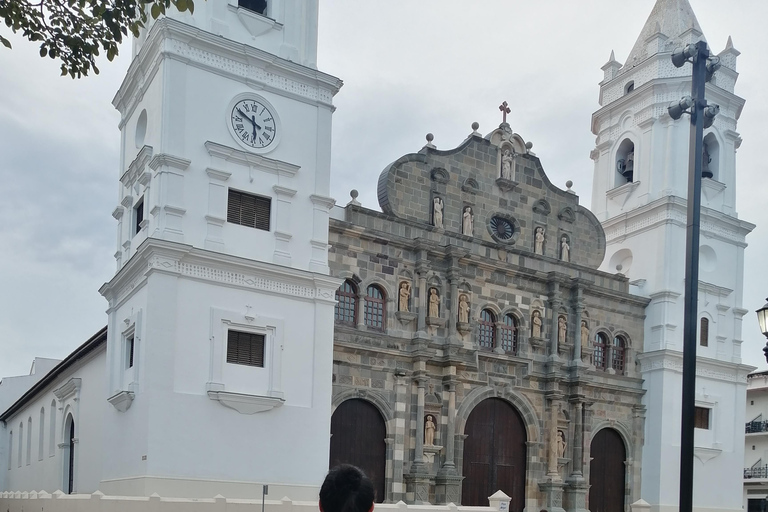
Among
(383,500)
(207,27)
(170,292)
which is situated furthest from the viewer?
(383,500)

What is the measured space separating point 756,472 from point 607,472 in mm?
16708

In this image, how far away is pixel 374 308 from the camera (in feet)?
85.8

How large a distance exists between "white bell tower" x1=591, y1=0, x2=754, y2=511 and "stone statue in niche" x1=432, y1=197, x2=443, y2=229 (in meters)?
8.48

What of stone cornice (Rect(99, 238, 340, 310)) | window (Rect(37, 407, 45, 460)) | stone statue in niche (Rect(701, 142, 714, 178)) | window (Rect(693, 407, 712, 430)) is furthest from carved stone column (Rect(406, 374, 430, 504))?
window (Rect(37, 407, 45, 460))

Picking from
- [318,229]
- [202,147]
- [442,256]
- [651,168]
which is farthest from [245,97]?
[651,168]

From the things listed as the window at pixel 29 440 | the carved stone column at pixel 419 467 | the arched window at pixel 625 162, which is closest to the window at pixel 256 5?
the carved stone column at pixel 419 467

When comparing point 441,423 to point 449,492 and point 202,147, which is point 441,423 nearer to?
point 449,492

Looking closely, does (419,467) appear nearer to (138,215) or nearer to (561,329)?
(561,329)

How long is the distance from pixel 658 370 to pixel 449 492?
955 cm

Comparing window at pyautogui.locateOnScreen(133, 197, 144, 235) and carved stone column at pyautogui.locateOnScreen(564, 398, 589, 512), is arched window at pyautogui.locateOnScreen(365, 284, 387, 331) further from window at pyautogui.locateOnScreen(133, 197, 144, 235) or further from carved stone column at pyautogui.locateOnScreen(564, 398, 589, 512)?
carved stone column at pyautogui.locateOnScreen(564, 398, 589, 512)

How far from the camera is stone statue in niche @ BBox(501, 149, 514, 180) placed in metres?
29.5

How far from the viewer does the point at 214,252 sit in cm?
2202

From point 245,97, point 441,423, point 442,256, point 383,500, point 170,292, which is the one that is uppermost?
point 245,97

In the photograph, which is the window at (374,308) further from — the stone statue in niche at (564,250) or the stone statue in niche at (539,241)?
the stone statue in niche at (564,250)
